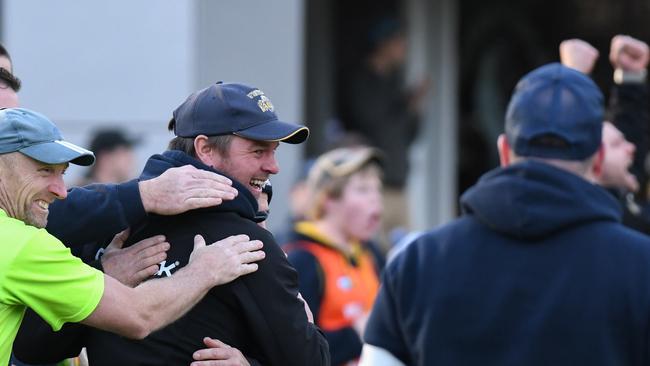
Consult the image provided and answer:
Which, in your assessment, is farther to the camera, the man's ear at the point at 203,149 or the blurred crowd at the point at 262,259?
the man's ear at the point at 203,149

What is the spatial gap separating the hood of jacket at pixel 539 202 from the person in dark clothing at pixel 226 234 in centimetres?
66

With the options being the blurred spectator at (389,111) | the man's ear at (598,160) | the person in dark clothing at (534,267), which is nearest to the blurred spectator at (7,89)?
the person in dark clothing at (534,267)

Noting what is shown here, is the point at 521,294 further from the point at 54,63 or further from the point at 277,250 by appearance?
the point at 54,63

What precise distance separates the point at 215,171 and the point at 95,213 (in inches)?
14.7

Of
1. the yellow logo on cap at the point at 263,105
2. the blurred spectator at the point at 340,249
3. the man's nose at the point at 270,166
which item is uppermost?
the yellow logo on cap at the point at 263,105

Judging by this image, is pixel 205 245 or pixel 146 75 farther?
pixel 146 75

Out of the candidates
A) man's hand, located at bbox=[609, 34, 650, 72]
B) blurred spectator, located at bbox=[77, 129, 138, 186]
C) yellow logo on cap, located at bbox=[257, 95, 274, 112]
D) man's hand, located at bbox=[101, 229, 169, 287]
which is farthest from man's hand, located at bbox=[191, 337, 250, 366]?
blurred spectator, located at bbox=[77, 129, 138, 186]

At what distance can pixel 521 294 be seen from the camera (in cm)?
319

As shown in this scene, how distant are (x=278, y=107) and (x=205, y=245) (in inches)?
220

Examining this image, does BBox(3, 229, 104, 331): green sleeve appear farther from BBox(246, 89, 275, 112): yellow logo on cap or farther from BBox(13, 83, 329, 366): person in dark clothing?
BBox(246, 89, 275, 112): yellow logo on cap

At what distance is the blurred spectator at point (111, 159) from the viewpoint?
8.27 meters

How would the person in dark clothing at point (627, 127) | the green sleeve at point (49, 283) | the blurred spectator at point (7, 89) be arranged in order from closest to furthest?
the green sleeve at point (49, 283)
the blurred spectator at point (7, 89)
the person in dark clothing at point (627, 127)

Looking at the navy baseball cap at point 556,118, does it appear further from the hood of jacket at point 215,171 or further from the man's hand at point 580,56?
the man's hand at point 580,56

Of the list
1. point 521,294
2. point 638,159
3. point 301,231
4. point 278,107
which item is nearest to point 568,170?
point 521,294
